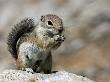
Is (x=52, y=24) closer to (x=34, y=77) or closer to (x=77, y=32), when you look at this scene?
(x=34, y=77)

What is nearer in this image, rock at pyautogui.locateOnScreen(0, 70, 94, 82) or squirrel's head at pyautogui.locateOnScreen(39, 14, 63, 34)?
rock at pyautogui.locateOnScreen(0, 70, 94, 82)

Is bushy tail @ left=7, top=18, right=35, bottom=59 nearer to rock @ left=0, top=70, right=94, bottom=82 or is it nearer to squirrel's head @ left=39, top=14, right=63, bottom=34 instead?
squirrel's head @ left=39, top=14, right=63, bottom=34

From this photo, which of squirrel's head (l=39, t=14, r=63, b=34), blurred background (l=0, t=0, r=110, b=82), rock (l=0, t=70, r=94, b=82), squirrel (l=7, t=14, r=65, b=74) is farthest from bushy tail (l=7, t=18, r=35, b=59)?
blurred background (l=0, t=0, r=110, b=82)

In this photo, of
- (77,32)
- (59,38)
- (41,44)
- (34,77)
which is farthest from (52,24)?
(77,32)

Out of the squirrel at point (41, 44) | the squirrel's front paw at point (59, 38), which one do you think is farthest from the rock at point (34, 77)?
the squirrel's front paw at point (59, 38)

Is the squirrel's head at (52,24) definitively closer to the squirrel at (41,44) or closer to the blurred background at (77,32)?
the squirrel at (41,44)

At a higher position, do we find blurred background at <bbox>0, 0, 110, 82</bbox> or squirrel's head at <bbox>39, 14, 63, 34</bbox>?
blurred background at <bbox>0, 0, 110, 82</bbox>
